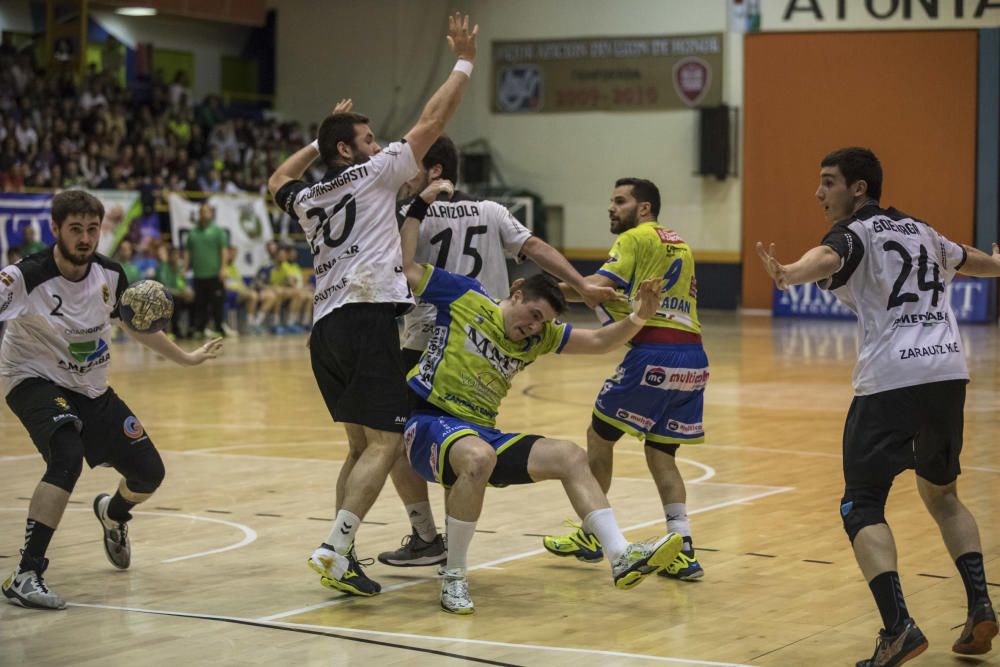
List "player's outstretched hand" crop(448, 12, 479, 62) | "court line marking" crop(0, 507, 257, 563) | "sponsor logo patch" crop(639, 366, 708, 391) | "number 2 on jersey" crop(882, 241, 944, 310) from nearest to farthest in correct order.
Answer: "number 2 on jersey" crop(882, 241, 944, 310) → "player's outstretched hand" crop(448, 12, 479, 62) → "sponsor logo patch" crop(639, 366, 708, 391) → "court line marking" crop(0, 507, 257, 563)

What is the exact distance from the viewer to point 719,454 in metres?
11.9

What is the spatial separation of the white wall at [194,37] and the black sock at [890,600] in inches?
1226

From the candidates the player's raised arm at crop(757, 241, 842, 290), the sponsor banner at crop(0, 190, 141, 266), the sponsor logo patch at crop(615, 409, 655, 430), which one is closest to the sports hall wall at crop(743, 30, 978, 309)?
the sponsor banner at crop(0, 190, 141, 266)

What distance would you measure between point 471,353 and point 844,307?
24.3 meters

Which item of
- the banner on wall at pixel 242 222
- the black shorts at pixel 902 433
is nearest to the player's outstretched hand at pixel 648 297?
the black shorts at pixel 902 433

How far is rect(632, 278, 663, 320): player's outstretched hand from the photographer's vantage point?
21.5 ft

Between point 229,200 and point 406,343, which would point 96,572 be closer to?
point 406,343

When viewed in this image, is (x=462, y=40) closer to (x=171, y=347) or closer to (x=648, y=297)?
(x=648, y=297)

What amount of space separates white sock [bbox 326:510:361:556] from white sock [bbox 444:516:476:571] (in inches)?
17.9

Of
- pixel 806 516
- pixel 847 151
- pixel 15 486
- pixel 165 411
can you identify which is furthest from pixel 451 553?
pixel 165 411

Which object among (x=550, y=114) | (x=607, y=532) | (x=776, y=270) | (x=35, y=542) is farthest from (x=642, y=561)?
(x=550, y=114)

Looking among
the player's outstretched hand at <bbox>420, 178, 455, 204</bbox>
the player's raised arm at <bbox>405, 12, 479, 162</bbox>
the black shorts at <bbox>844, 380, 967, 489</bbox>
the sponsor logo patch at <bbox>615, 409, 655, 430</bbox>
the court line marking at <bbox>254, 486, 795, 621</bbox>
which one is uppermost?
the player's raised arm at <bbox>405, 12, 479, 162</bbox>

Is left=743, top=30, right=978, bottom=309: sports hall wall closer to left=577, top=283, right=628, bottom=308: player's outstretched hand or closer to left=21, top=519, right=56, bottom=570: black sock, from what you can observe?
left=577, top=283, right=628, bottom=308: player's outstretched hand

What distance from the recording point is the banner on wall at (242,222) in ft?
84.2
